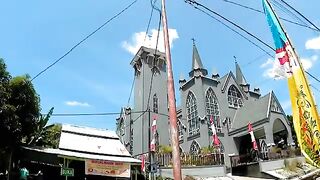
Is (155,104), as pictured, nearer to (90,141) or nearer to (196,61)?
(196,61)

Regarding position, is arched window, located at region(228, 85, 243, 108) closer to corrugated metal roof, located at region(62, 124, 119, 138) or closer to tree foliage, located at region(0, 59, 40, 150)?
corrugated metal roof, located at region(62, 124, 119, 138)

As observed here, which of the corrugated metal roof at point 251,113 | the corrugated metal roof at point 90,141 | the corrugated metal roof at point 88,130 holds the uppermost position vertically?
the corrugated metal roof at point 251,113

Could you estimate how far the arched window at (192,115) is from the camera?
3209 centimetres

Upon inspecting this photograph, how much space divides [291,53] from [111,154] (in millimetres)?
13373

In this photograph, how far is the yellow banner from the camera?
7.01 meters

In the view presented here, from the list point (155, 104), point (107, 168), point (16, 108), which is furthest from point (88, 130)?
point (155, 104)

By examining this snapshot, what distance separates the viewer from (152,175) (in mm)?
20109

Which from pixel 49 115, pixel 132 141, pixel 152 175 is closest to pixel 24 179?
pixel 49 115

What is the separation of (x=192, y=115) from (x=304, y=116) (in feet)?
84.9

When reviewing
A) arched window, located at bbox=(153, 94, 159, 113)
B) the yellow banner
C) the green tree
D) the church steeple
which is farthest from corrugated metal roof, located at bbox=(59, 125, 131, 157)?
the church steeple

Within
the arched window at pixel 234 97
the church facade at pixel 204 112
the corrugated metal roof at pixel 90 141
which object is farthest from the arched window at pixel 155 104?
the corrugated metal roof at pixel 90 141

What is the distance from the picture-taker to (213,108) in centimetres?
3269

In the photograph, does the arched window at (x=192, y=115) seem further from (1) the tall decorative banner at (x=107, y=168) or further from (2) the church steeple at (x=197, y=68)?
(1) the tall decorative banner at (x=107, y=168)

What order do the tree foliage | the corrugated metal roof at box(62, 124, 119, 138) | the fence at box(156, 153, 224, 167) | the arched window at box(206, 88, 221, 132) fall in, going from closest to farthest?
the tree foliage, the corrugated metal roof at box(62, 124, 119, 138), the fence at box(156, 153, 224, 167), the arched window at box(206, 88, 221, 132)
